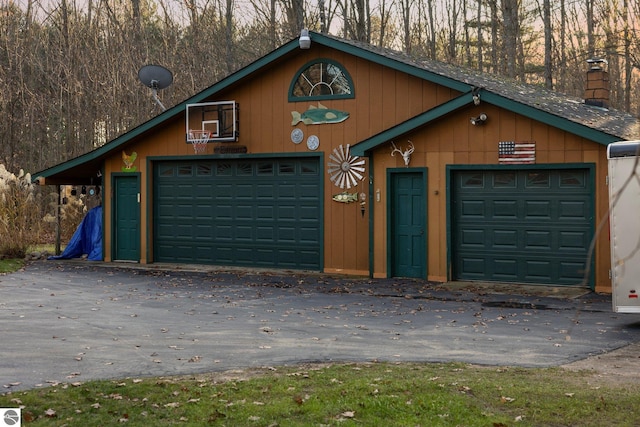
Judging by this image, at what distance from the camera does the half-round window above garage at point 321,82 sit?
731 inches

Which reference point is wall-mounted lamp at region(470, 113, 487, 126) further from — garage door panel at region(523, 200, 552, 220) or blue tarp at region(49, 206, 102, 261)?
blue tarp at region(49, 206, 102, 261)

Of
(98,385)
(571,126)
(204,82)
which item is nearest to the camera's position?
(98,385)

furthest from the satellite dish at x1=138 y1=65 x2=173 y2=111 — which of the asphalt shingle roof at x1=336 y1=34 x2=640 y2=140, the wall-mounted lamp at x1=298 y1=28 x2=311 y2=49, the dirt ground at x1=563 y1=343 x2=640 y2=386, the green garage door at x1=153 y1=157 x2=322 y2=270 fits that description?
the dirt ground at x1=563 y1=343 x2=640 y2=386

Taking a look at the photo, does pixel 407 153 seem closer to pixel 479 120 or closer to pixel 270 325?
pixel 479 120

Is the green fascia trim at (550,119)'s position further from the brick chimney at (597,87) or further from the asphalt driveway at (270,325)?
the brick chimney at (597,87)

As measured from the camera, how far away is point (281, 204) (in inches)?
757

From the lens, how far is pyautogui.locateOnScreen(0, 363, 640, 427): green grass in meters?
6.41

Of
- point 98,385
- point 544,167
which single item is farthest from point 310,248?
point 98,385

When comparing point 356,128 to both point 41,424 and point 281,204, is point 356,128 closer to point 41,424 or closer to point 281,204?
point 281,204

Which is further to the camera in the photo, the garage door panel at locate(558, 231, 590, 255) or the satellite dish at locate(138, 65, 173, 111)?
the satellite dish at locate(138, 65, 173, 111)

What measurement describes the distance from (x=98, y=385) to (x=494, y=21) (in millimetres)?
30831

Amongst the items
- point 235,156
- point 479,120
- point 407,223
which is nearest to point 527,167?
point 479,120

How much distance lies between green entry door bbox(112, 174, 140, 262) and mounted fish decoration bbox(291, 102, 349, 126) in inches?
180

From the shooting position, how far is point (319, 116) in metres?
18.7
